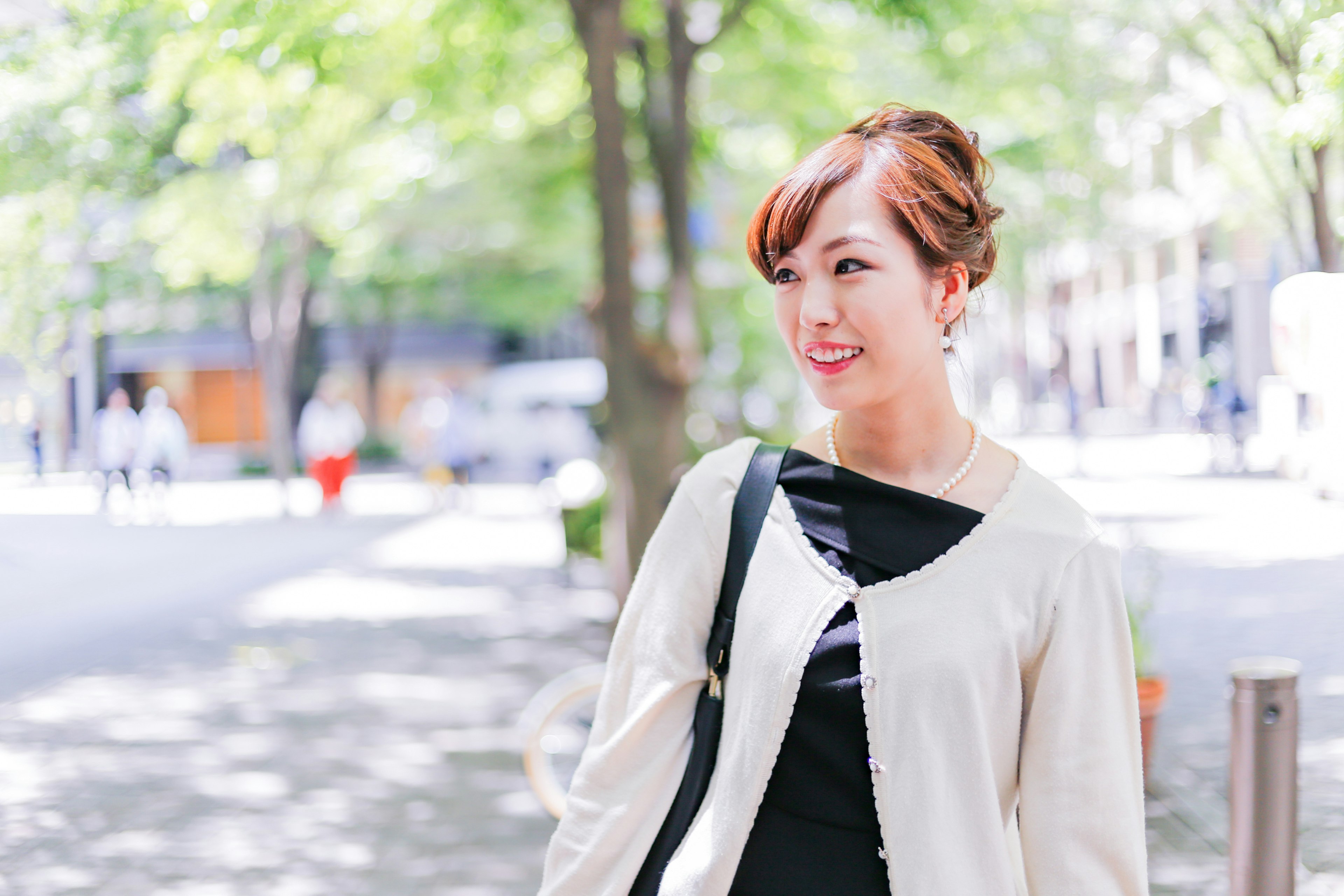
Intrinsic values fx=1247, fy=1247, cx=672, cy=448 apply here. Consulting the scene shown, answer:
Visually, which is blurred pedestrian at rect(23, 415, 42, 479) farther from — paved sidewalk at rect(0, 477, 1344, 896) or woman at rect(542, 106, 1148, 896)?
woman at rect(542, 106, 1148, 896)

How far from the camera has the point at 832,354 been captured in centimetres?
166

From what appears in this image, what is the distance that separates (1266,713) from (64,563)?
5.69m

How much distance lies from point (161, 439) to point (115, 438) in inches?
342

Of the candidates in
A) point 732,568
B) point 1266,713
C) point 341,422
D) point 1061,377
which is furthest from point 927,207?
point 1061,377

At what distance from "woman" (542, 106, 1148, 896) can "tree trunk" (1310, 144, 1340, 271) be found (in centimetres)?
351

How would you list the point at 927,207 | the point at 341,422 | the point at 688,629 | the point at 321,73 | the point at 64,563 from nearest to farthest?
the point at 927,207, the point at 688,629, the point at 64,563, the point at 321,73, the point at 341,422

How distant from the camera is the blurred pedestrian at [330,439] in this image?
59.7ft

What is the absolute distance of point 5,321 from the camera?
469cm

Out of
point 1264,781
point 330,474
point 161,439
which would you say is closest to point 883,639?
point 1264,781

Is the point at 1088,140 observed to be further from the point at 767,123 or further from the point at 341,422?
the point at 341,422

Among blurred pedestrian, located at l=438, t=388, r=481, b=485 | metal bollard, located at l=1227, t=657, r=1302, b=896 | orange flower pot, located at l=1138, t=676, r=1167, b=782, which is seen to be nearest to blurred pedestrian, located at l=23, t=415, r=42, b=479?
metal bollard, located at l=1227, t=657, r=1302, b=896

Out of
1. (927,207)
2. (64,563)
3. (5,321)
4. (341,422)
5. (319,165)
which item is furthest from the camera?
(341,422)

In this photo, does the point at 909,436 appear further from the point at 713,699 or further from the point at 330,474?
the point at 330,474

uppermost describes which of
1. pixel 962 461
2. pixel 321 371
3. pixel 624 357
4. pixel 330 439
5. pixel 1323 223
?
pixel 321 371
